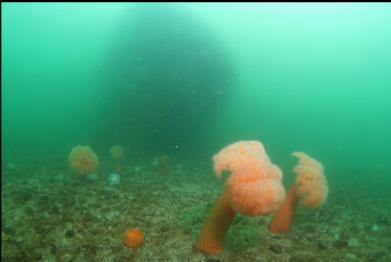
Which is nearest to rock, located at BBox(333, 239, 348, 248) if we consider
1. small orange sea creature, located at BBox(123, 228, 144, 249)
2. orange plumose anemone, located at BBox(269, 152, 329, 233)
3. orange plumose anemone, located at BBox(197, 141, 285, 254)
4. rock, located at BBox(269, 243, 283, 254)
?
orange plumose anemone, located at BBox(269, 152, 329, 233)

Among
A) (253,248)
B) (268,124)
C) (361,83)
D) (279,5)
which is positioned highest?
(361,83)

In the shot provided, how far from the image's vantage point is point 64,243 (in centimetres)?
511

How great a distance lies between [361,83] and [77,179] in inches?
4458

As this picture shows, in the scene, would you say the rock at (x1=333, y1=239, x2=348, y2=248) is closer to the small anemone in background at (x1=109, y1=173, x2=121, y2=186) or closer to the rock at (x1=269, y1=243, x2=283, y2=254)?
the rock at (x1=269, y1=243, x2=283, y2=254)

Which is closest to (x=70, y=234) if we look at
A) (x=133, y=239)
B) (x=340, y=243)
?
(x=133, y=239)

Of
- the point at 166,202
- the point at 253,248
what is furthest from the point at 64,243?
the point at 253,248

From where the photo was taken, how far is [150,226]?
5984mm

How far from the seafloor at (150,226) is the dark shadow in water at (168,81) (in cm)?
887

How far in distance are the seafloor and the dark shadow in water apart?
8.87 meters

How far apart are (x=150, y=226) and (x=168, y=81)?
1310 cm

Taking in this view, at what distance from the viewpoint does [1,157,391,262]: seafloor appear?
5020 mm

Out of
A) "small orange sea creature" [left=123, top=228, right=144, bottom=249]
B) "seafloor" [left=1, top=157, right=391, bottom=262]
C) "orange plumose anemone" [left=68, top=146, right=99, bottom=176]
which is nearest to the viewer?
"seafloor" [left=1, top=157, right=391, bottom=262]

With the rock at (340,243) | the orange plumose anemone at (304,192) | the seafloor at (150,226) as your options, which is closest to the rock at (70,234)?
the seafloor at (150,226)

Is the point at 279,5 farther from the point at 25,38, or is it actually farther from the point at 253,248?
the point at 25,38
